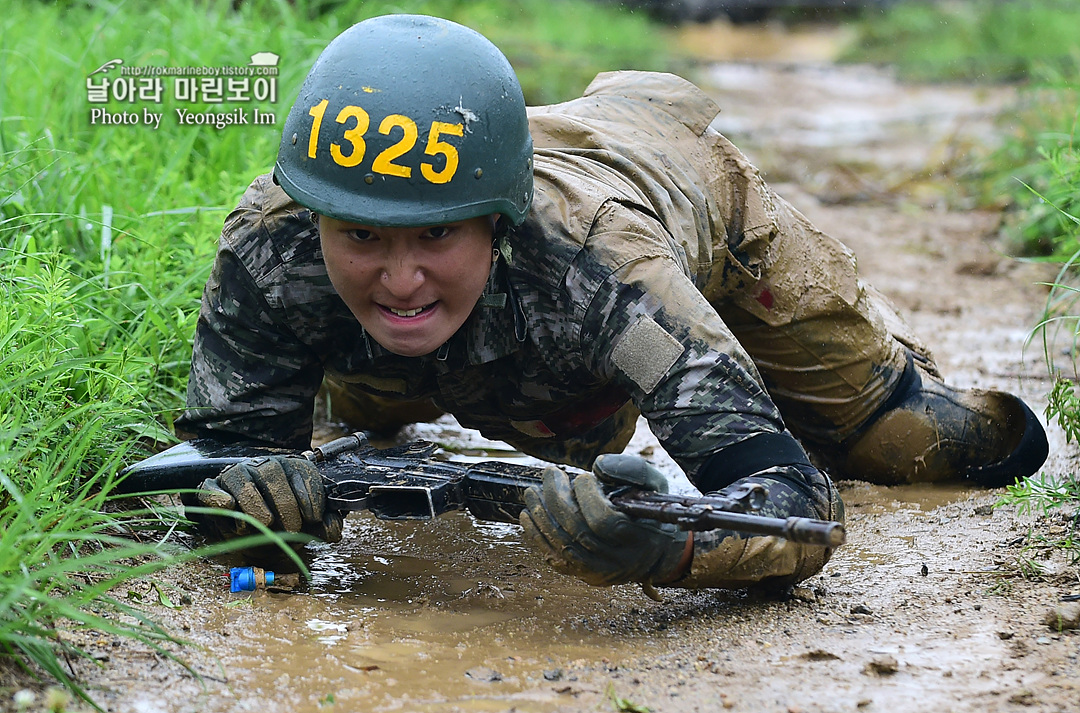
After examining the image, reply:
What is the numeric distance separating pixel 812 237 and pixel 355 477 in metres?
1.54

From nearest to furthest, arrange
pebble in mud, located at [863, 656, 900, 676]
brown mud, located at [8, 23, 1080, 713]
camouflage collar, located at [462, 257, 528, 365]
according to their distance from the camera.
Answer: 1. brown mud, located at [8, 23, 1080, 713]
2. pebble in mud, located at [863, 656, 900, 676]
3. camouflage collar, located at [462, 257, 528, 365]

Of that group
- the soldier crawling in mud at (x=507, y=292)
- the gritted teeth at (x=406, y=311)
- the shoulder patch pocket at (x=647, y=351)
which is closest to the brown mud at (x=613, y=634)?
the soldier crawling in mud at (x=507, y=292)

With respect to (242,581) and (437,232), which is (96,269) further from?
(437,232)

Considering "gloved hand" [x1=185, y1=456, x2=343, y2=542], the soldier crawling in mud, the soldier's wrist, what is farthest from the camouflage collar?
the soldier's wrist

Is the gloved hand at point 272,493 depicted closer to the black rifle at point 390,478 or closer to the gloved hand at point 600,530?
the black rifle at point 390,478

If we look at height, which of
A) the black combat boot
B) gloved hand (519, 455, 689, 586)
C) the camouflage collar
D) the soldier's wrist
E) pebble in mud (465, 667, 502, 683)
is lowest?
the black combat boot

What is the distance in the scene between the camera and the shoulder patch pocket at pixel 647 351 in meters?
2.57

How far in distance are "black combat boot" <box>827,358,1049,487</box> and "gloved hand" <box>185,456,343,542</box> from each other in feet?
5.87

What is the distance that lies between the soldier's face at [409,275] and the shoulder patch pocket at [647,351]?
1.09 ft

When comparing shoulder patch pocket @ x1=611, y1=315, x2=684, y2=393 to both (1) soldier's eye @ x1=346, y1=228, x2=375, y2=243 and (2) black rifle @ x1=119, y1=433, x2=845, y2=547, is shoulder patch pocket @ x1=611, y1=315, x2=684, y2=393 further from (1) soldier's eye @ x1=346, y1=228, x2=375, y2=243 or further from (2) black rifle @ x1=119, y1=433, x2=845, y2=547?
(1) soldier's eye @ x1=346, y1=228, x2=375, y2=243

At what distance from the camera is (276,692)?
2.16 metres

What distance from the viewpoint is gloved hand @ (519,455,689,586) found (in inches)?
91.3

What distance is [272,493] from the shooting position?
2.59 metres

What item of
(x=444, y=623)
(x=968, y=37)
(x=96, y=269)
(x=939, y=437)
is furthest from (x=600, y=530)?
(x=968, y=37)
